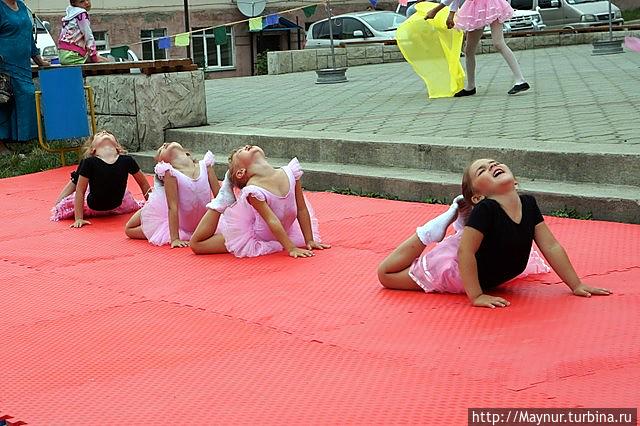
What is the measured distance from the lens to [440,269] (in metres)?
5.57

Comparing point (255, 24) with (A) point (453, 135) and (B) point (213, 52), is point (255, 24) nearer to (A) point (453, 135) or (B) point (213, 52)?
(B) point (213, 52)

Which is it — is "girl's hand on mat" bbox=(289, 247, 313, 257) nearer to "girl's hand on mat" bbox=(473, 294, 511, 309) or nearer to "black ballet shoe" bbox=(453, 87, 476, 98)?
"girl's hand on mat" bbox=(473, 294, 511, 309)

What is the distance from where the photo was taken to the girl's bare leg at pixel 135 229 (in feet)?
25.6

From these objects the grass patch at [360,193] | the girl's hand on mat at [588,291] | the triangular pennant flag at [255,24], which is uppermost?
the triangular pennant flag at [255,24]

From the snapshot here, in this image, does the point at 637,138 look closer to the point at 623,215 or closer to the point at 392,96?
the point at 623,215

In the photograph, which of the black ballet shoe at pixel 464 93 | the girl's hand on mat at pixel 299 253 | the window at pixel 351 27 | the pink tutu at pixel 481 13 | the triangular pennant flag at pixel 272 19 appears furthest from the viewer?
the window at pixel 351 27

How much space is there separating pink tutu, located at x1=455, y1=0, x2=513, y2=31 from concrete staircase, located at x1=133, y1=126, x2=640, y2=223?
2.41 metres

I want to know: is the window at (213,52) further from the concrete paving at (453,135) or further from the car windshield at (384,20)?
the concrete paving at (453,135)

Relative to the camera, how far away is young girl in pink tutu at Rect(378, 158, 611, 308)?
5289 mm

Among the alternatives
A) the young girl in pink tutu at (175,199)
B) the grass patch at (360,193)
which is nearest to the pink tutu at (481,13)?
the grass patch at (360,193)

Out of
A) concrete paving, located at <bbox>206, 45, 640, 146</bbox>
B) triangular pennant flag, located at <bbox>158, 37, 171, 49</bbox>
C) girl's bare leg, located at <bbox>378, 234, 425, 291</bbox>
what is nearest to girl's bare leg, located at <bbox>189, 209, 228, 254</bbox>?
girl's bare leg, located at <bbox>378, 234, 425, 291</bbox>

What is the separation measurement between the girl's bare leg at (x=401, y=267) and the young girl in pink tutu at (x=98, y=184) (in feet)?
11.0

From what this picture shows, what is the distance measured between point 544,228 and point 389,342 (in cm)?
111

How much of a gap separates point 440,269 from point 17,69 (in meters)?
8.20
